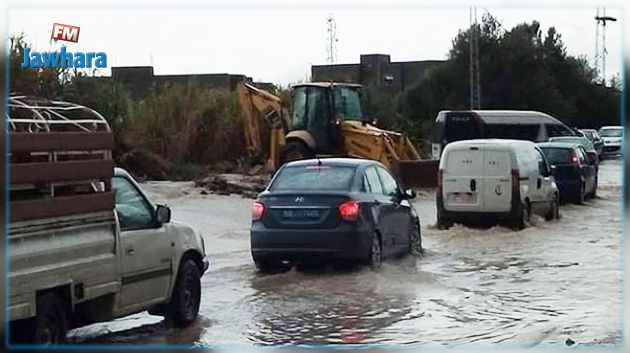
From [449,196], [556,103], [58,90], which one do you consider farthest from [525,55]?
[58,90]

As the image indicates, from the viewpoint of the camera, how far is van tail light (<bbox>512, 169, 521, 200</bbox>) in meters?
19.2

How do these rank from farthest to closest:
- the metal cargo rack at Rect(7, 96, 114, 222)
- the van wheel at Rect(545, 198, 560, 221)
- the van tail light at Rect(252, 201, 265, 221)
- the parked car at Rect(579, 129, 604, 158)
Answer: the van wheel at Rect(545, 198, 560, 221)
the parked car at Rect(579, 129, 604, 158)
the van tail light at Rect(252, 201, 265, 221)
the metal cargo rack at Rect(7, 96, 114, 222)

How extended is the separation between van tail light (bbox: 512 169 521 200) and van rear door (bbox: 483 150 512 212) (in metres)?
0.05

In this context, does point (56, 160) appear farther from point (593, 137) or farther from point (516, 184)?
point (593, 137)

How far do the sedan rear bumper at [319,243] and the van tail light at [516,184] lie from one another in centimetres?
570

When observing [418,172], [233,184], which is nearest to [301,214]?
[233,184]

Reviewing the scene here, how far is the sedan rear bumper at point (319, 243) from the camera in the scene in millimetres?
13867

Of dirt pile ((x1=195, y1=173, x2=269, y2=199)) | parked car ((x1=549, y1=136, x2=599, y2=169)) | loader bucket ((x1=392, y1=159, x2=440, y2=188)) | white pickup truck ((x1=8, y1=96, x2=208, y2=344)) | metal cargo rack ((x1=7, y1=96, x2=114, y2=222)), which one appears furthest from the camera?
loader bucket ((x1=392, y1=159, x2=440, y2=188))

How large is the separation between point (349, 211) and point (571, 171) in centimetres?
1204

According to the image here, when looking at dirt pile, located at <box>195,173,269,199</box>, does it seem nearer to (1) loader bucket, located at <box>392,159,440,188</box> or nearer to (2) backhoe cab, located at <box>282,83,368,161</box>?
(2) backhoe cab, located at <box>282,83,368,161</box>

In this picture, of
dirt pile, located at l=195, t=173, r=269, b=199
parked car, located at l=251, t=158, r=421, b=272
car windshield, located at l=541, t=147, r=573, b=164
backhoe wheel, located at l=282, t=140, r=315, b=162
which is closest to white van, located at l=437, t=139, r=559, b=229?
car windshield, located at l=541, t=147, r=573, b=164

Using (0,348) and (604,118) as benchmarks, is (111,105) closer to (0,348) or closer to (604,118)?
(604,118)

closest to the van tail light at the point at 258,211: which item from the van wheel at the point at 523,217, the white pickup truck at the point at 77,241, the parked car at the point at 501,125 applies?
the white pickup truck at the point at 77,241

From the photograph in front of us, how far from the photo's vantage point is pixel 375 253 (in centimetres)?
1437
